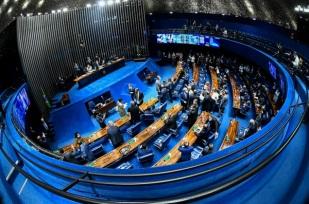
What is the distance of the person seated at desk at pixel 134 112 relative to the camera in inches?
421

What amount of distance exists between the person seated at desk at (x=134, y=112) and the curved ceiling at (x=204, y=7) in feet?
32.2

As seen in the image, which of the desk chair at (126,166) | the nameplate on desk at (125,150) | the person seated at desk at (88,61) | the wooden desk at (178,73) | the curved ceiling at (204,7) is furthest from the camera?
the curved ceiling at (204,7)

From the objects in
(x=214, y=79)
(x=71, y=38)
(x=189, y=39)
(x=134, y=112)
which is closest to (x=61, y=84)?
(x=71, y=38)

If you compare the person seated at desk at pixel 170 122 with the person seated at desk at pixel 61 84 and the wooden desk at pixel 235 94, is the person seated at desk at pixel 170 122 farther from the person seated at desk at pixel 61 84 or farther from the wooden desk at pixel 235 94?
the person seated at desk at pixel 61 84

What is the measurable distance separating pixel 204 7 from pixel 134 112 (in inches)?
516

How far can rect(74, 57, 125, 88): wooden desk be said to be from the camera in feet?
47.8

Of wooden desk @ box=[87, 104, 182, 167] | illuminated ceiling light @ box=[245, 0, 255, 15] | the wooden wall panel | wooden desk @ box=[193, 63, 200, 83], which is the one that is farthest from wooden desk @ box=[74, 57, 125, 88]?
illuminated ceiling light @ box=[245, 0, 255, 15]

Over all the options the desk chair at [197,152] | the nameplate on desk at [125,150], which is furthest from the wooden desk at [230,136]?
the nameplate on desk at [125,150]

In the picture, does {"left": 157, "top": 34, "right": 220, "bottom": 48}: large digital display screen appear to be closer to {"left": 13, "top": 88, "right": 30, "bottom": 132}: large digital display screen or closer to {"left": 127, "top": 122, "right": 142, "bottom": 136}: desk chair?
{"left": 127, "top": 122, "right": 142, "bottom": 136}: desk chair

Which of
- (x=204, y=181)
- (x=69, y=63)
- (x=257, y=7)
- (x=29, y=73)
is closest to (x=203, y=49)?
(x=257, y=7)

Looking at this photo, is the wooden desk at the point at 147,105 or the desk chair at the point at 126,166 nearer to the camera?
the desk chair at the point at 126,166

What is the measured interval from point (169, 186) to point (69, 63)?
1250 centimetres

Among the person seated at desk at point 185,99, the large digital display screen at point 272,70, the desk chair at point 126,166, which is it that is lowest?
the desk chair at point 126,166

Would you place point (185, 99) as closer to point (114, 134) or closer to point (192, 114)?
point (192, 114)
